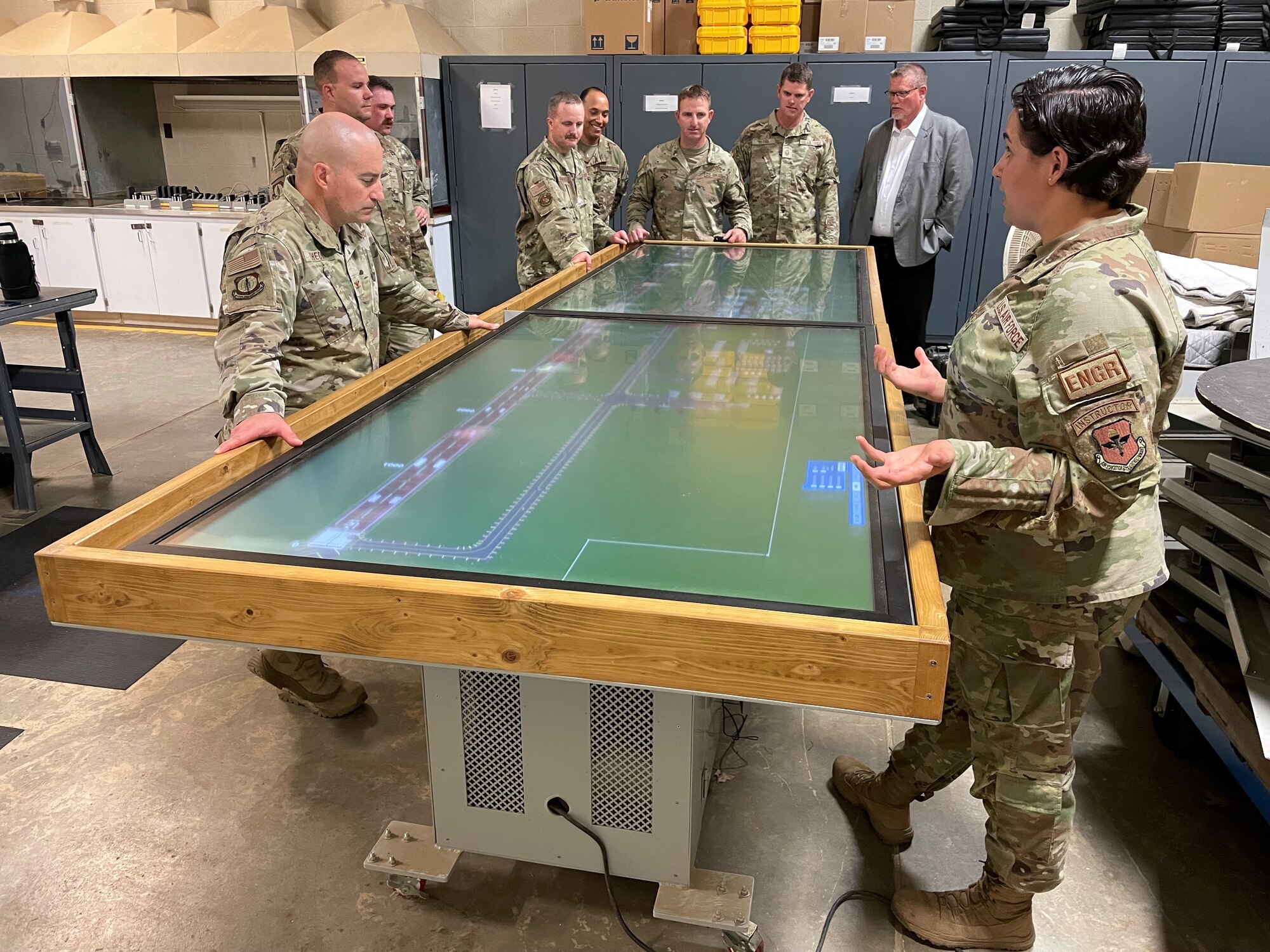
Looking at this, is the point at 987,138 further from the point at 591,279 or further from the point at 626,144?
the point at 591,279

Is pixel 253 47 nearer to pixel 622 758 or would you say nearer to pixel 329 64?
pixel 329 64

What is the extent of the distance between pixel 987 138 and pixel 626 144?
8.12ft

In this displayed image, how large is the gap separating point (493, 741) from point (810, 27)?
6.02 meters

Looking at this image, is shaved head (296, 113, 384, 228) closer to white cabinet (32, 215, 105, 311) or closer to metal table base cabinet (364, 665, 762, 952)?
metal table base cabinet (364, 665, 762, 952)

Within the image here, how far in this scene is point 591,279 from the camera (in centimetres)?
369

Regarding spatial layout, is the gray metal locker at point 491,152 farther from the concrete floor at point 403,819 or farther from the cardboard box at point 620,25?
the concrete floor at point 403,819

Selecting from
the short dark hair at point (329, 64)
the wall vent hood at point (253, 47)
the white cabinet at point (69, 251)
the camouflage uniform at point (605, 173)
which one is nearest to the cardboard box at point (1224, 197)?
the camouflage uniform at point (605, 173)

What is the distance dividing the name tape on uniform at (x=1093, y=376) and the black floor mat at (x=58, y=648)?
2.57m

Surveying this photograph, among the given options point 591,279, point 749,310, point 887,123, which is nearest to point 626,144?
point 887,123

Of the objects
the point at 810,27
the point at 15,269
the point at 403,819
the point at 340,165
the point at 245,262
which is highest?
the point at 810,27

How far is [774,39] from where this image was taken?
20.1ft

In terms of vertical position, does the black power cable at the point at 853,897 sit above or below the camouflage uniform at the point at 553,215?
below

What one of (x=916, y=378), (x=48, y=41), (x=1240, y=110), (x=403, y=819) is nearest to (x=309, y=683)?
(x=403, y=819)

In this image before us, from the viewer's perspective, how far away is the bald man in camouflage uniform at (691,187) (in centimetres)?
496
